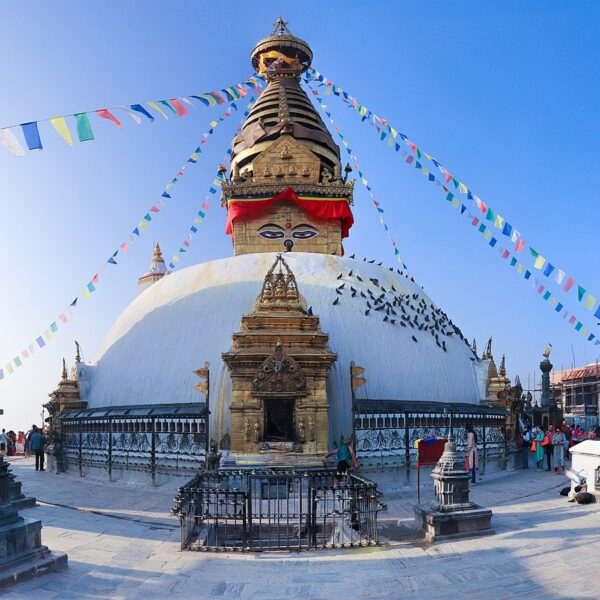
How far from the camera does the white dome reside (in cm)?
1507

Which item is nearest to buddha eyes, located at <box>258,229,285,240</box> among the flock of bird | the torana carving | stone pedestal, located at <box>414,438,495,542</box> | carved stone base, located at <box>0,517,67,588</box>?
the flock of bird

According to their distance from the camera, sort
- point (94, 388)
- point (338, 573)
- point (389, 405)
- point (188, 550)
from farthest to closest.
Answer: point (94, 388) → point (389, 405) → point (188, 550) → point (338, 573)

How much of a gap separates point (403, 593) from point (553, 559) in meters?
1.99

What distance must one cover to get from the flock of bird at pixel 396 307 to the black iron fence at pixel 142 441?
17.4 ft

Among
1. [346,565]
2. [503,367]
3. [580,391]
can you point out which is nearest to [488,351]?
[503,367]

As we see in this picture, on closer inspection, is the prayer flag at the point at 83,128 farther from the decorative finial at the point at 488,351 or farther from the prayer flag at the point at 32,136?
the decorative finial at the point at 488,351

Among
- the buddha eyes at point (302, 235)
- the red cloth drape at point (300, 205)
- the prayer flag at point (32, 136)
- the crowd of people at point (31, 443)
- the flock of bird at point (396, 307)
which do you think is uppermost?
the red cloth drape at point (300, 205)

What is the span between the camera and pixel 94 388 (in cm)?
1772

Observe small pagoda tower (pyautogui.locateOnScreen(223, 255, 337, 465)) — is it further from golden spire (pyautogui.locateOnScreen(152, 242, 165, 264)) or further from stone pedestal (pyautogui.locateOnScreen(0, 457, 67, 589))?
golden spire (pyautogui.locateOnScreen(152, 242, 165, 264))

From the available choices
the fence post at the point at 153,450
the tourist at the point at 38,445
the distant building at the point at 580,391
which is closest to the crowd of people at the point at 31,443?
the tourist at the point at 38,445

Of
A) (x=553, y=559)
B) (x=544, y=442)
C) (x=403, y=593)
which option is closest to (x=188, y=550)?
(x=403, y=593)

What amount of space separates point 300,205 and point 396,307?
25.6 feet

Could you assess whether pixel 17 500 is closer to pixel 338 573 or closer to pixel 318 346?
pixel 338 573

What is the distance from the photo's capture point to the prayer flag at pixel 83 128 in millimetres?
10242
